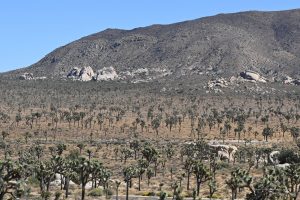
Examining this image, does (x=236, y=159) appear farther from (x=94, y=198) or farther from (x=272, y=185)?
(x=272, y=185)

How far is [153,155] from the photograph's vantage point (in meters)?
126

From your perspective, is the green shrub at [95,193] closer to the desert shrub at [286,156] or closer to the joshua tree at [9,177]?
the joshua tree at [9,177]

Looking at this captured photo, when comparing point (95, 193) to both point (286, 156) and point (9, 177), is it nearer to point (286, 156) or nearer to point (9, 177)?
point (9, 177)

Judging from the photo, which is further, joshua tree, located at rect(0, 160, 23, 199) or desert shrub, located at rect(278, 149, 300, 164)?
desert shrub, located at rect(278, 149, 300, 164)

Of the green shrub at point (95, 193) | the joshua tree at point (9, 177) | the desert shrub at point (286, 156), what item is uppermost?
the joshua tree at point (9, 177)

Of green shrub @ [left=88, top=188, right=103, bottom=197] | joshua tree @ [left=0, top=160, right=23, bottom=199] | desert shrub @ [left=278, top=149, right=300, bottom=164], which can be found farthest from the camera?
desert shrub @ [left=278, top=149, right=300, bottom=164]

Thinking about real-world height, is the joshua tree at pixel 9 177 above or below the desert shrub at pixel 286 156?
above

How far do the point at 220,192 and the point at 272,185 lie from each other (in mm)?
43556

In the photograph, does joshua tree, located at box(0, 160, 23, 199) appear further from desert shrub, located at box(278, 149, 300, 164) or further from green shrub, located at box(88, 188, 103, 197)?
desert shrub, located at box(278, 149, 300, 164)

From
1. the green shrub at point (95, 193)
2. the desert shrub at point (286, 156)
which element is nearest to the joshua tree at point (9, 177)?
the green shrub at point (95, 193)

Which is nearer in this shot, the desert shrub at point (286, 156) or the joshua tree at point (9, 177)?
the joshua tree at point (9, 177)

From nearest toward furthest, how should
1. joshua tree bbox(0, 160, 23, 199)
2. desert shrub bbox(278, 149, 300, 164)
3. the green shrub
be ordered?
joshua tree bbox(0, 160, 23, 199) → the green shrub → desert shrub bbox(278, 149, 300, 164)

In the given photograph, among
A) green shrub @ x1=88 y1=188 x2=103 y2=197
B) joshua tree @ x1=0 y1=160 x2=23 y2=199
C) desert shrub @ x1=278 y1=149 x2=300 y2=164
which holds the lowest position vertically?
green shrub @ x1=88 y1=188 x2=103 y2=197

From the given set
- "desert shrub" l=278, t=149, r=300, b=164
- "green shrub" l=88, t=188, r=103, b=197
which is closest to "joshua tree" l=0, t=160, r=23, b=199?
"green shrub" l=88, t=188, r=103, b=197
